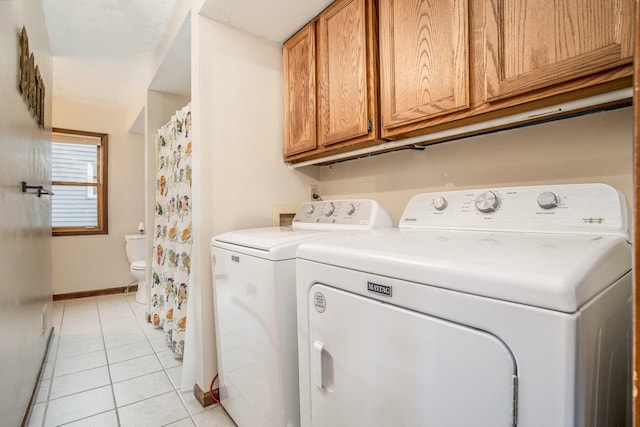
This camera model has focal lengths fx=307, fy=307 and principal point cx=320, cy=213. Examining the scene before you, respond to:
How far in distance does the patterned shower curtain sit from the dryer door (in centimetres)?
144

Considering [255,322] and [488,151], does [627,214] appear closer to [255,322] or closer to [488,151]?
[488,151]

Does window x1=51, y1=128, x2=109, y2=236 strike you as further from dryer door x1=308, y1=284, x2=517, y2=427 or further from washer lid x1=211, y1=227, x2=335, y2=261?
dryer door x1=308, y1=284, x2=517, y2=427

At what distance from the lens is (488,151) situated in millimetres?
1359

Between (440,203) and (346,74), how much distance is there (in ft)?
2.60

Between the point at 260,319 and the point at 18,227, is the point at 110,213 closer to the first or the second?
the point at 18,227

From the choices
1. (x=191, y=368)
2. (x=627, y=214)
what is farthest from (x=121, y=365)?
(x=627, y=214)

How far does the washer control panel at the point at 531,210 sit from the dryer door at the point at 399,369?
0.63m

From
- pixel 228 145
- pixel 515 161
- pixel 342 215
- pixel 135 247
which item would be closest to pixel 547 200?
pixel 515 161

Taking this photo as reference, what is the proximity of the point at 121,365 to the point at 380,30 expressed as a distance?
2587mm

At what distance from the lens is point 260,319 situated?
1.21m

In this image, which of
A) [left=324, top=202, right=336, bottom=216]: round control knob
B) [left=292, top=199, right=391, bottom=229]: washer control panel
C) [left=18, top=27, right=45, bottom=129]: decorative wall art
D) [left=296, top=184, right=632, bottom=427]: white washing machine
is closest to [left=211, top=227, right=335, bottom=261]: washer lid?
[left=296, top=184, right=632, bottom=427]: white washing machine

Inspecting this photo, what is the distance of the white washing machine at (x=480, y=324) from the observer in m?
0.52

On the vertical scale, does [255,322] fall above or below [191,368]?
above

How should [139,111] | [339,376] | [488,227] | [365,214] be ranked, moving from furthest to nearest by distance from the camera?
[139,111] < [365,214] < [488,227] < [339,376]
